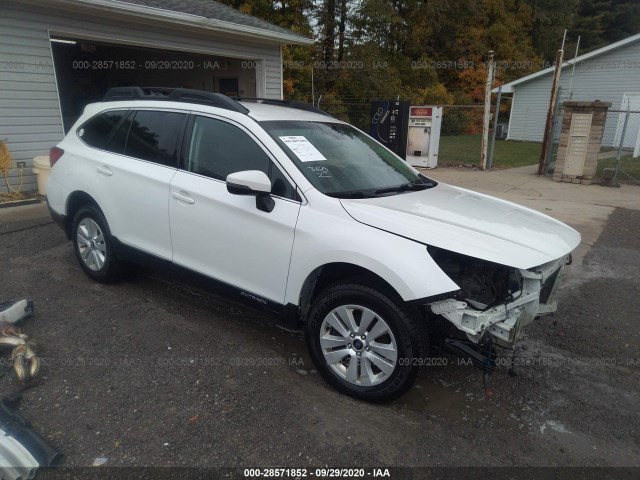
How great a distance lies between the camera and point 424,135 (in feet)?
46.0

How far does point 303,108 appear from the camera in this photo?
168 inches

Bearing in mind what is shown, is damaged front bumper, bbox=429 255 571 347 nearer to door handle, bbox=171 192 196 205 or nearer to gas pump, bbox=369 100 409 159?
door handle, bbox=171 192 196 205

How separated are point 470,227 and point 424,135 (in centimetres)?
1182

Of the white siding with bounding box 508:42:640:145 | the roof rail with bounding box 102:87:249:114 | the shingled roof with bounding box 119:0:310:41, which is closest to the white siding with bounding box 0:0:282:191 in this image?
the shingled roof with bounding box 119:0:310:41

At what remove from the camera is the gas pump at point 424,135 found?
13845mm

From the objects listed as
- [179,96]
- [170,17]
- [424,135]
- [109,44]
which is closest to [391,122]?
[424,135]

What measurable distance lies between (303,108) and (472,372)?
268cm

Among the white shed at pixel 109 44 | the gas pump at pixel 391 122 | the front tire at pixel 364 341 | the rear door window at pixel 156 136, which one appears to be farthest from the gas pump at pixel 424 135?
the front tire at pixel 364 341

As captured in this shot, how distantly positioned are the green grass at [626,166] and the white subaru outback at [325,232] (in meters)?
10.7

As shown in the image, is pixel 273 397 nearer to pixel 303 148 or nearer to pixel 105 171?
pixel 303 148

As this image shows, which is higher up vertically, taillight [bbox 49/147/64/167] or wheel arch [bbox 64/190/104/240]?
taillight [bbox 49/147/64/167]

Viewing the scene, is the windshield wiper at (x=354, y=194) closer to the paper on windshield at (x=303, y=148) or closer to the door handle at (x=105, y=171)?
the paper on windshield at (x=303, y=148)

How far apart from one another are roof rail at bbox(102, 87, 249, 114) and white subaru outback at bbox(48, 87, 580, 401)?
15mm

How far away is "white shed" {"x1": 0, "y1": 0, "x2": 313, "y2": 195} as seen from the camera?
25.2 ft
